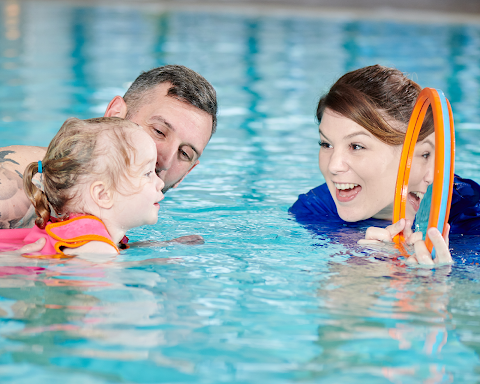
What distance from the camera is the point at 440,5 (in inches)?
1111

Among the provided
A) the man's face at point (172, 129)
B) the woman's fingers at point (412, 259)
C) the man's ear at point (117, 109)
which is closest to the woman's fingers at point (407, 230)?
the woman's fingers at point (412, 259)

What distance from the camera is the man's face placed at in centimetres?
356

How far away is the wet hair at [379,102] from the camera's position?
3650mm

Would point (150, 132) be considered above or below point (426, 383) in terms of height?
above

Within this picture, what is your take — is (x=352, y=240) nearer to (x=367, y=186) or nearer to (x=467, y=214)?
(x=367, y=186)

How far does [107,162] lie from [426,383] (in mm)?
1720

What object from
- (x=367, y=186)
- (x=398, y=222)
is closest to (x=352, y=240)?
(x=367, y=186)

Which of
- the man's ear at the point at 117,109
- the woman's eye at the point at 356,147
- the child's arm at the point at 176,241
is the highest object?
the man's ear at the point at 117,109

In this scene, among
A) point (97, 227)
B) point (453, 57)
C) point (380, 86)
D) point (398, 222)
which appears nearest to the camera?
point (97, 227)

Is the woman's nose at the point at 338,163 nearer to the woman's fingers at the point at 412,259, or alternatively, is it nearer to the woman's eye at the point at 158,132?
the woman's fingers at the point at 412,259

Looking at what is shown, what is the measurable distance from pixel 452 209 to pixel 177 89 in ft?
6.09

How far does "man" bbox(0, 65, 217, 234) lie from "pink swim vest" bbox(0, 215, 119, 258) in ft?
1.20

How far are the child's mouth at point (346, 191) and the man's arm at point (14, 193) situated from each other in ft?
5.82

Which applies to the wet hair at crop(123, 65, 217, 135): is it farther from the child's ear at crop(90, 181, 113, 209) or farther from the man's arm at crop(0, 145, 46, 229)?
the child's ear at crop(90, 181, 113, 209)
